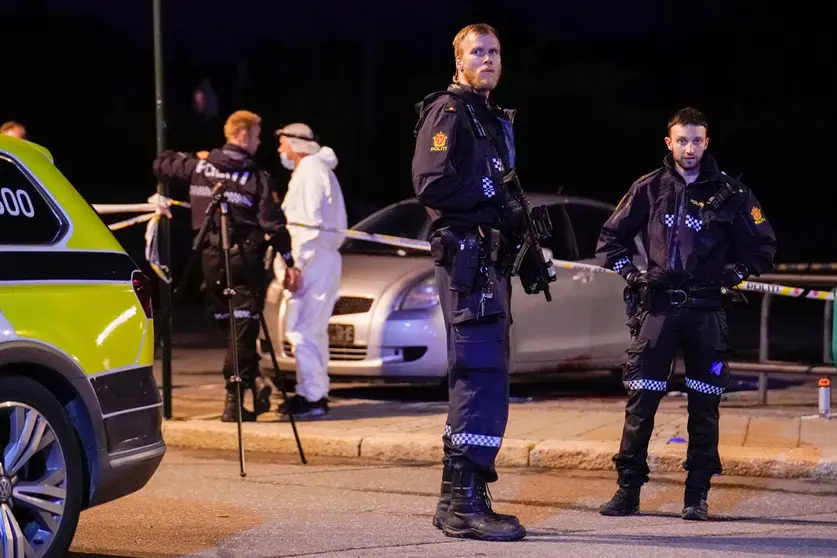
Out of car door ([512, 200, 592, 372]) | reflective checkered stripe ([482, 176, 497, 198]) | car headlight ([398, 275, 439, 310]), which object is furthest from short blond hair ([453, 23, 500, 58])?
car door ([512, 200, 592, 372])

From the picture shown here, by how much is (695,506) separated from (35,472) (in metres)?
3.02

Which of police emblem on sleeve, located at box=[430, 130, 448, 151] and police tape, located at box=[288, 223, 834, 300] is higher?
police emblem on sleeve, located at box=[430, 130, 448, 151]

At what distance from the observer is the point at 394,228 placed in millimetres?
11883

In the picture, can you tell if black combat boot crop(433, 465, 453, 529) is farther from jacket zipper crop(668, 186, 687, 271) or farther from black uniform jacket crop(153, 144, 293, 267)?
black uniform jacket crop(153, 144, 293, 267)

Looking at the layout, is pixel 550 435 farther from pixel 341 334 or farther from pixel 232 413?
pixel 341 334

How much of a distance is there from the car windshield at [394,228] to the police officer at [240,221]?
6.20 feet

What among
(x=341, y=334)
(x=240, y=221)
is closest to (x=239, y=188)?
(x=240, y=221)

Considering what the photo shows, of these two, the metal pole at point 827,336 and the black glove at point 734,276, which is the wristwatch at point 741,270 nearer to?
the black glove at point 734,276

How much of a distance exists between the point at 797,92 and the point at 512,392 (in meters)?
36.1

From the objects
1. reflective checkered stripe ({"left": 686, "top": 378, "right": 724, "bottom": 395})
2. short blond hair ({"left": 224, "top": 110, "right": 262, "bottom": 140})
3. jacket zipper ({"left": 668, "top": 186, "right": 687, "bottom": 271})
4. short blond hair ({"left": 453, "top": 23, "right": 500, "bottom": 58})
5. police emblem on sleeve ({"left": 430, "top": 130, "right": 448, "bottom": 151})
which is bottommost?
reflective checkered stripe ({"left": 686, "top": 378, "right": 724, "bottom": 395})

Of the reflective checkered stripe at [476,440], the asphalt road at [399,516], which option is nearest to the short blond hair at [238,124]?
the asphalt road at [399,516]

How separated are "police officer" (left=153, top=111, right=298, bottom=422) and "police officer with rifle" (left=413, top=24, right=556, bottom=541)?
3.34 meters

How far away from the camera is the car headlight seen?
35.7ft

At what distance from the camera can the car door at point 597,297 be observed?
1180cm
